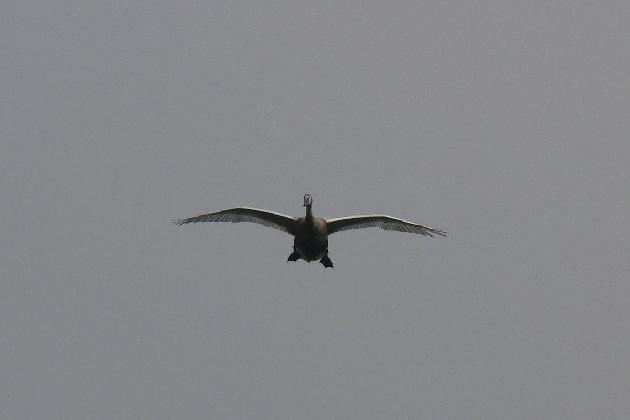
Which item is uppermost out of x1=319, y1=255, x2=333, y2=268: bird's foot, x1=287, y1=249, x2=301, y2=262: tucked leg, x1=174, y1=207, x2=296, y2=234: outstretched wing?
x1=174, y1=207, x2=296, y2=234: outstretched wing

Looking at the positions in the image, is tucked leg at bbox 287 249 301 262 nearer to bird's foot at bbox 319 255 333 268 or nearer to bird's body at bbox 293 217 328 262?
bird's body at bbox 293 217 328 262

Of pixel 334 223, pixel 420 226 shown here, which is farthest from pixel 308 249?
pixel 420 226

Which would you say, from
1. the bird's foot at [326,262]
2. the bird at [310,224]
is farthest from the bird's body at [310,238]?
the bird's foot at [326,262]

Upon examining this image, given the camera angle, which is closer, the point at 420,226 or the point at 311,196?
the point at 311,196

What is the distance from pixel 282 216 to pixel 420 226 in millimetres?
8309

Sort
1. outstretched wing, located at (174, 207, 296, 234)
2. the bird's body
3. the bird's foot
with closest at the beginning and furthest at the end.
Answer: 1. the bird's body
2. outstretched wing, located at (174, 207, 296, 234)
3. the bird's foot

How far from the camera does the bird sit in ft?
189

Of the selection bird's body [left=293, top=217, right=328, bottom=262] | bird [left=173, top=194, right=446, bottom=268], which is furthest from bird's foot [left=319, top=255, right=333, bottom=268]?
bird's body [left=293, top=217, right=328, bottom=262]

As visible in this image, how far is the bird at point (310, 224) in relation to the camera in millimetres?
57531

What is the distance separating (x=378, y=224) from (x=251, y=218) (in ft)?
24.8

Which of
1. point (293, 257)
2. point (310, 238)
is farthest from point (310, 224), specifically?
point (293, 257)

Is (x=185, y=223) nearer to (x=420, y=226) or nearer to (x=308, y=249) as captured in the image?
(x=308, y=249)

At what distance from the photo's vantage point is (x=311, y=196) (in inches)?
2223

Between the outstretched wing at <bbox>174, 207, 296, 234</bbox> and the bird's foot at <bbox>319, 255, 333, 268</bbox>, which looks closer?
the outstretched wing at <bbox>174, 207, 296, 234</bbox>
